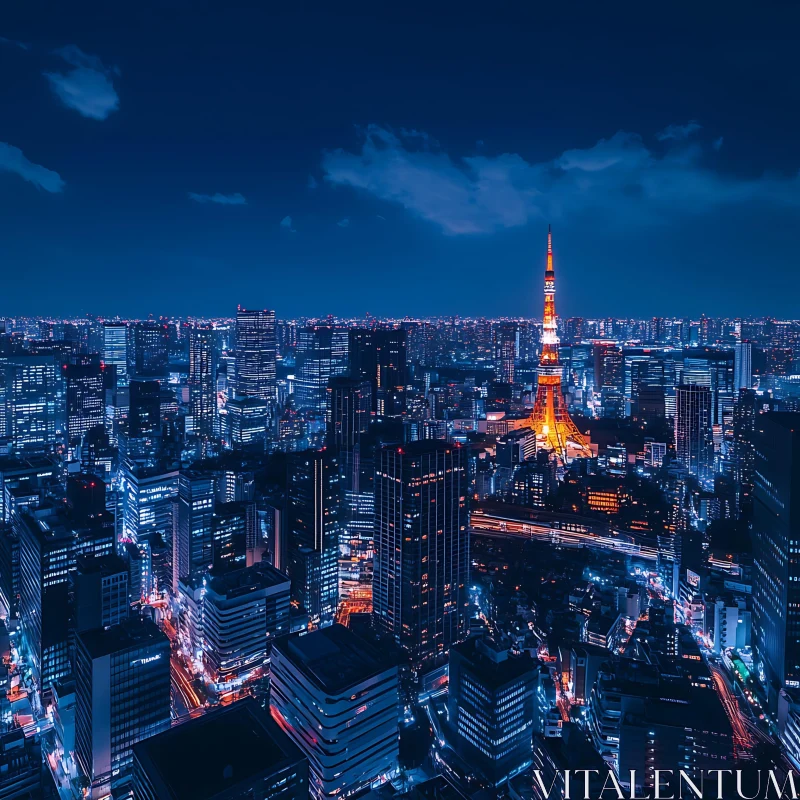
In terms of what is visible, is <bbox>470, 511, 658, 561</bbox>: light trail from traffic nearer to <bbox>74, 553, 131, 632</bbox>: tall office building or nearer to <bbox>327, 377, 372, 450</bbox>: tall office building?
<bbox>327, 377, 372, 450</bbox>: tall office building

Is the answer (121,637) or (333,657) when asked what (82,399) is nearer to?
(121,637)

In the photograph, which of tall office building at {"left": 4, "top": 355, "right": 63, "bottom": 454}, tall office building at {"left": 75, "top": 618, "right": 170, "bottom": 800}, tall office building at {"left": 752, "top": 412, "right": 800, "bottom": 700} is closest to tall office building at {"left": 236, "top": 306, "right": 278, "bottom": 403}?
tall office building at {"left": 4, "top": 355, "right": 63, "bottom": 454}

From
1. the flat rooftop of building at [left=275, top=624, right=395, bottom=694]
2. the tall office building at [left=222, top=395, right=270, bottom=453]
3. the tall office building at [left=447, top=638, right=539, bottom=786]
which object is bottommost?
the tall office building at [left=447, top=638, right=539, bottom=786]

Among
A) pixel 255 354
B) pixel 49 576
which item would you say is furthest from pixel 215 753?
pixel 255 354

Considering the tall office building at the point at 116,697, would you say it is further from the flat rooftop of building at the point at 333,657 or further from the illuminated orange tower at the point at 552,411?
the illuminated orange tower at the point at 552,411

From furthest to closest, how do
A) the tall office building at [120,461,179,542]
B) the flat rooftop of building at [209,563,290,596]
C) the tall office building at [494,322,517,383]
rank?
the tall office building at [494,322,517,383]
the tall office building at [120,461,179,542]
the flat rooftop of building at [209,563,290,596]

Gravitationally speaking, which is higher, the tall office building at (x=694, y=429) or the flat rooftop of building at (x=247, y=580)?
the tall office building at (x=694, y=429)

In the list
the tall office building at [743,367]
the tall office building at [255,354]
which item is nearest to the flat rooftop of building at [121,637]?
the tall office building at [255,354]
